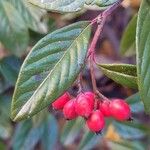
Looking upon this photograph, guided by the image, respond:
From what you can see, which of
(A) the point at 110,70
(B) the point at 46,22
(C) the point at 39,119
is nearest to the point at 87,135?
(C) the point at 39,119

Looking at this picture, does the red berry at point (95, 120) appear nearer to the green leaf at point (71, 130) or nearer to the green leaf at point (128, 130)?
the green leaf at point (71, 130)

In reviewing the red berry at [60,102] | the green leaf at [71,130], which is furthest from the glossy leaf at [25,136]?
the red berry at [60,102]

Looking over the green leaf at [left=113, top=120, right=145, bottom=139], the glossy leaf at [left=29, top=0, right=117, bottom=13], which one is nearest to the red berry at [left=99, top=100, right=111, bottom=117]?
the glossy leaf at [left=29, top=0, right=117, bottom=13]

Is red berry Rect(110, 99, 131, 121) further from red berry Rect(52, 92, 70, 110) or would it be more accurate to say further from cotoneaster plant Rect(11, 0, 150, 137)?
red berry Rect(52, 92, 70, 110)

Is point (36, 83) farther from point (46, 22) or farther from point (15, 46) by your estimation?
point (46, 22)

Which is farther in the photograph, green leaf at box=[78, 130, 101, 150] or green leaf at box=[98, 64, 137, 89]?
green leaf at box=[78, 130, 101, 150]

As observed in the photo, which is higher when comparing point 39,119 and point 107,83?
point 39,119
